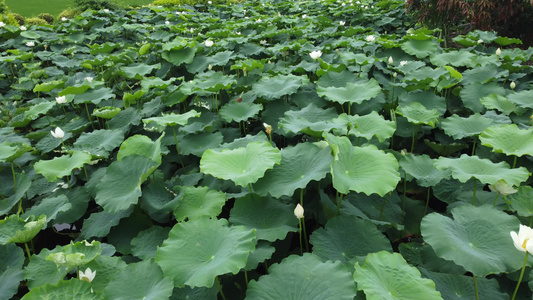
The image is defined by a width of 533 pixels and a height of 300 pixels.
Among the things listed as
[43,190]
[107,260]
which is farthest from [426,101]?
[43,190]

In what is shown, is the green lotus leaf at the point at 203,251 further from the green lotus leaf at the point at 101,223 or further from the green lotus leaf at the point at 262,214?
the green lotus leaf at the point at 101,223

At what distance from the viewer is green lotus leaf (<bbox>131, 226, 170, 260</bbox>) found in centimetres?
154

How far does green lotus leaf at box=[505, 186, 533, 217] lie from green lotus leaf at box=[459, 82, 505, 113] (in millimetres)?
1092

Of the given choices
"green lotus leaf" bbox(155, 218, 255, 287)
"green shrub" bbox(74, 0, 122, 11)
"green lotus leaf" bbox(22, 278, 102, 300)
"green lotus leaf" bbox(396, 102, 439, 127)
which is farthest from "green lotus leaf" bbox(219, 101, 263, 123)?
"green shrub" bbox(74, 0, 122, 11)

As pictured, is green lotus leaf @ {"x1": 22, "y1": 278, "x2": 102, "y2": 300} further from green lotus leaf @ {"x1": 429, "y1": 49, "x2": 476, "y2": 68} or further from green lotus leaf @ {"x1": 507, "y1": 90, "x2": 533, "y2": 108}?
green lotus leaf @ {"x1": 429, "y1": 49, "x2": 476, "y2": 68}

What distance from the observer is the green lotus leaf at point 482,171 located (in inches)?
55.9

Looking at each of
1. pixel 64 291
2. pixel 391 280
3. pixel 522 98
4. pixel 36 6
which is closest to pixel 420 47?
pixel 522 98

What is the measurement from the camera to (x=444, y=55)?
300 cm

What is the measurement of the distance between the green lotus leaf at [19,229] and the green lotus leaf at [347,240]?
1.14 meters

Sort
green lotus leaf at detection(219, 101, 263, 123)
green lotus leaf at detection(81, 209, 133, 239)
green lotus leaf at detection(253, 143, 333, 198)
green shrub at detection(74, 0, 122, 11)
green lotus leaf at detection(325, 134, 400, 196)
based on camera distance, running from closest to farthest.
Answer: green lotus leaf at detection(325, 134, 400, 196), green lotus leaf at detection(253, 143, 333, 198), green lotus leaf at detection(81, 209, 133, 239), green lotus leaf at detection(219, 101, 263, 123), green shrub at detection(74, 0, 122, 11)

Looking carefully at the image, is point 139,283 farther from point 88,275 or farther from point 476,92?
point 476,92

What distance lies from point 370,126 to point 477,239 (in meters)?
0.80

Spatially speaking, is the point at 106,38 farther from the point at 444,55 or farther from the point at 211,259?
the point at 211,259

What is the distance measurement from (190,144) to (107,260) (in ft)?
3.05
